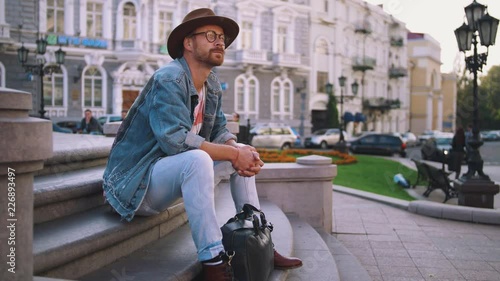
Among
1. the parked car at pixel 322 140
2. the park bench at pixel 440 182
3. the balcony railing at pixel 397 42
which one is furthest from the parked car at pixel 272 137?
the balcony railing at pixel 397 42

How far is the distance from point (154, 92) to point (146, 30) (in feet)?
98.7

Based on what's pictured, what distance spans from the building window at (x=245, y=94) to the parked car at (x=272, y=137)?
22.4 feet

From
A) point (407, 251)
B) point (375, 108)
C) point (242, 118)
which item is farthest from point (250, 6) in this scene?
point (407, 251)

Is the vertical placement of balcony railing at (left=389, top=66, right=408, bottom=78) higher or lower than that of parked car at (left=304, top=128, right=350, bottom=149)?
higher

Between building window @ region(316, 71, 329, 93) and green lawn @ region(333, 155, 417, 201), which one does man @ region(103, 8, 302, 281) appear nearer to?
green lawn @ region(333, 155, 417, 201)

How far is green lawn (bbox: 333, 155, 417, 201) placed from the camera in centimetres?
1284

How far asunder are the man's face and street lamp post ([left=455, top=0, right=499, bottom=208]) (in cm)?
755

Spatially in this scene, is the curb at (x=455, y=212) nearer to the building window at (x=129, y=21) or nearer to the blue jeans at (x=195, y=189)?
the blue jeans at (x=195, y=189)

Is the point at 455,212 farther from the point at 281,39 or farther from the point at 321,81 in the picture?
the point at 321,81

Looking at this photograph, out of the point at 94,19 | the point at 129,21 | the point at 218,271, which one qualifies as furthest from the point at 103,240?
the point at 129,21

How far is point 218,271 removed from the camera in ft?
9.69

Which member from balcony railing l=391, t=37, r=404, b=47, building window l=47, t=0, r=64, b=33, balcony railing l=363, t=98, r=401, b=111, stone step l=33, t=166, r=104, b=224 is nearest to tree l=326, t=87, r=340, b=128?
balcony railing l=363, t=98, r=401, b=111

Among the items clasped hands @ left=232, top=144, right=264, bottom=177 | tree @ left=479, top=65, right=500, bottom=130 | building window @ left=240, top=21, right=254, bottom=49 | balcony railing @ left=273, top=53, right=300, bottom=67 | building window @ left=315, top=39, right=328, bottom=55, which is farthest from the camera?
tree @ left=479, top=65, right=500, bottom=130

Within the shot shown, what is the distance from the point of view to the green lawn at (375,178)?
506 inches
